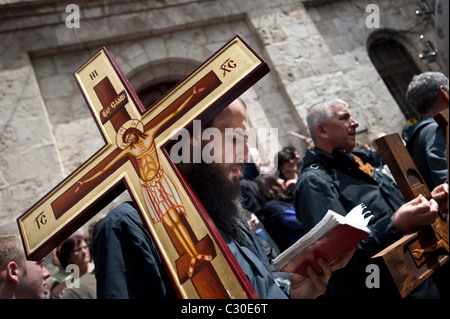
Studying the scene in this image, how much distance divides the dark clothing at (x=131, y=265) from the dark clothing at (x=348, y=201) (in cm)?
78

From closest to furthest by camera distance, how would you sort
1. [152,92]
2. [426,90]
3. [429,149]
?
[429,149] → [426,90] → [152,92]

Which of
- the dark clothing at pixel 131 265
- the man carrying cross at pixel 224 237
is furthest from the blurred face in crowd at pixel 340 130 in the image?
the dark clothing at pixel 131 265

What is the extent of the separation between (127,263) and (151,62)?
538 centimetres

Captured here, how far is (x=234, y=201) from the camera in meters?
1.43

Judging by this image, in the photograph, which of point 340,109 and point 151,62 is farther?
point 151,62

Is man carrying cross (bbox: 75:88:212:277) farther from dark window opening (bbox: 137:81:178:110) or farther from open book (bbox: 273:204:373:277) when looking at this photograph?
dark window opening (bbox: 137:81:178:110)

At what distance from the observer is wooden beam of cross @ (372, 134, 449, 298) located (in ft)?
4.85

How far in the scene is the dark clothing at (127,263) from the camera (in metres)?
1.13

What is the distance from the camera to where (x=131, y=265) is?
1154mm

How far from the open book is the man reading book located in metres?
0.59

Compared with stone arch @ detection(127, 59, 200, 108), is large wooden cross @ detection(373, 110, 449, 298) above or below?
below

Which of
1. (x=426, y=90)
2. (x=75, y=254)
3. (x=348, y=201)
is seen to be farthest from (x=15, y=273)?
(x=426, y=90)

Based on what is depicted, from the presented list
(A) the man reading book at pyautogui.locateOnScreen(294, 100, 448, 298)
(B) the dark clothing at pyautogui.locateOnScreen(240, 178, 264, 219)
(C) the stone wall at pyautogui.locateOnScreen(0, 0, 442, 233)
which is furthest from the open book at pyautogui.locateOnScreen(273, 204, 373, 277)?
(C) the stone wall at pyautogui.locateOnScreen(0, 0, 442, 233)

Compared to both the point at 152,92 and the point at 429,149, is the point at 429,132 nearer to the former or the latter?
the point at 429,149
